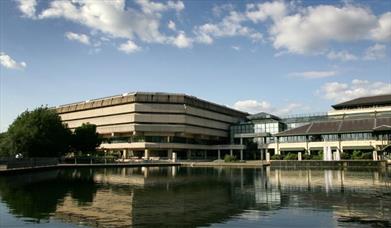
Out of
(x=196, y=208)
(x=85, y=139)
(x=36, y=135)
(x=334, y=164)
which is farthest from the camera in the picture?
(x=85, y=139)

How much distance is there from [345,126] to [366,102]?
19138 millimetres

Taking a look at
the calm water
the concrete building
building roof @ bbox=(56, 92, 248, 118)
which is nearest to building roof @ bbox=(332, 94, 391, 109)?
the concrete building

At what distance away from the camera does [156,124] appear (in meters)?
134

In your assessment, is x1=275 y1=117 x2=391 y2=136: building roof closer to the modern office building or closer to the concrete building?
the modern office building

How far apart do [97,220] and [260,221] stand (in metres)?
7.89

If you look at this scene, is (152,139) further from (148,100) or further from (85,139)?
(85,139)

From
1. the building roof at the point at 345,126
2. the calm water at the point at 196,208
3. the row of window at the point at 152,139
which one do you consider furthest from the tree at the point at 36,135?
the building roof at the point at 345,126

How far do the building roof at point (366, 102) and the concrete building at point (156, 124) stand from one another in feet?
124

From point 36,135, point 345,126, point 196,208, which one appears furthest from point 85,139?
point 196,208

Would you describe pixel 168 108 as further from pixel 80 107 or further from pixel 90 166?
pixel 90 166

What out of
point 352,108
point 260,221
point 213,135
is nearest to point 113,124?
point 213,135

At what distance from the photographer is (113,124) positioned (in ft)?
461

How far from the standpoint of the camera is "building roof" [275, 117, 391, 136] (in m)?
99.1

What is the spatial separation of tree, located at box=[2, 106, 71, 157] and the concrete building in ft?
176
